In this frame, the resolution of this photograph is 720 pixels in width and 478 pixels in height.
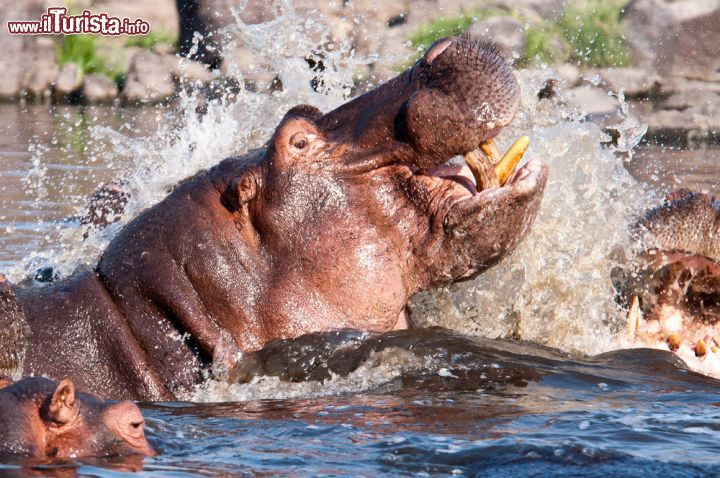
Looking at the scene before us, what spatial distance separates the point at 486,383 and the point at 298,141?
4.09ft

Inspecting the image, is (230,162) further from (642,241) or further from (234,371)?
(642,241)

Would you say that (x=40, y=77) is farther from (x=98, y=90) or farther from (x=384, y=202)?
(x=384, y=202)

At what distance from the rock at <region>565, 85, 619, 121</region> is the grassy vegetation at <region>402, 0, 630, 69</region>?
1.40 metres

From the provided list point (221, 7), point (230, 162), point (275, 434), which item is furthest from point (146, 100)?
point (275, 434)

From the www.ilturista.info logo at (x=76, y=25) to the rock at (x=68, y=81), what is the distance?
745 millimetres

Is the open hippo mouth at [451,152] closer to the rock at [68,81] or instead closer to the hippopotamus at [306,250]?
the hippopotamus at [306,250]

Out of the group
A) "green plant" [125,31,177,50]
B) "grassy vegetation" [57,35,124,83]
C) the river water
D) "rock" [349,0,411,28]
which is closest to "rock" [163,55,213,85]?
"green plant" [125,31,177,50]

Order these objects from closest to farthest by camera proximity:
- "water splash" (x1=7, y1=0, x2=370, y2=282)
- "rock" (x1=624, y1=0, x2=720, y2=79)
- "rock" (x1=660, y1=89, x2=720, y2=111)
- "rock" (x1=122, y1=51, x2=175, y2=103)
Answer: "water splash" (x1=7, y1=0, x2=370, y2=282)
"rock" (x1=660, y1=89, x2=720, y2=111)
"rock" (x1=624, y1=0, x2=720, y2=79)
"rock" (x1=122, y1=51, x2=175, y2=103)

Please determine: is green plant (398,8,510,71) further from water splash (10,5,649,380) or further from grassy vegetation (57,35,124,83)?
water splash (10,5,649,380)

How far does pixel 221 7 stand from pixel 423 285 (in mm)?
16889

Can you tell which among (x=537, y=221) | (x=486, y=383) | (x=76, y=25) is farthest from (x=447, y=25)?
(x=486, y=383)

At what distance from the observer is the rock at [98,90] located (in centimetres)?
2091

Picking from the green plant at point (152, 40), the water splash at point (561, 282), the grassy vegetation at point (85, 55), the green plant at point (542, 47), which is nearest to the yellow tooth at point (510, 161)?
the water splash at point (561, 282)

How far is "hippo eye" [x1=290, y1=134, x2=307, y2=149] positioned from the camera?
4.81 metres
